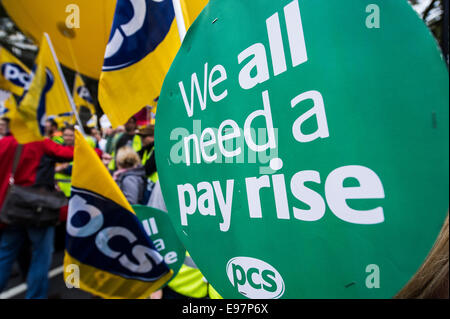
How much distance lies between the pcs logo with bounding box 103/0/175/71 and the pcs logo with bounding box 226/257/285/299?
0.97 m

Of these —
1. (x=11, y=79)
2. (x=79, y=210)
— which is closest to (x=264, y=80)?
(x=79, y=210)

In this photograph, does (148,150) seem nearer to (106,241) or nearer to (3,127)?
(106,241)

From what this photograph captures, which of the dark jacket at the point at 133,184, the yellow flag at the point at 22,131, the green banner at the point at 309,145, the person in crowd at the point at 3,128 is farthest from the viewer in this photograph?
the person in crowd at the point at 3,128

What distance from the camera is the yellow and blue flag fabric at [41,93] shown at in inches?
75.4

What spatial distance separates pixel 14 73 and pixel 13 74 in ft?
0.07

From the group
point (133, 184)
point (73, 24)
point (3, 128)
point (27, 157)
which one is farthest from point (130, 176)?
point (3, 128)

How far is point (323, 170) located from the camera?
61 centimetres

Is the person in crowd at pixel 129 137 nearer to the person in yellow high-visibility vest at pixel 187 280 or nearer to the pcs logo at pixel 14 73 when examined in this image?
the person in yellow high-visibility vest at pixel 187 280

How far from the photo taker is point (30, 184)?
263 cm

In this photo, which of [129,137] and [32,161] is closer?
[32,161]

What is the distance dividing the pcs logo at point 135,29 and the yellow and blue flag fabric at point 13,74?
3.88m

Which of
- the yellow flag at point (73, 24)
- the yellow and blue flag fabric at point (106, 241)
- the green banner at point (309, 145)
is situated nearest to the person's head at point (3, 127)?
the yellow flag at point (73, 24)

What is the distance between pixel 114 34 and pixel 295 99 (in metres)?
0.99

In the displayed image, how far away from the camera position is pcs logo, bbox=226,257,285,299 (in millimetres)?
739
